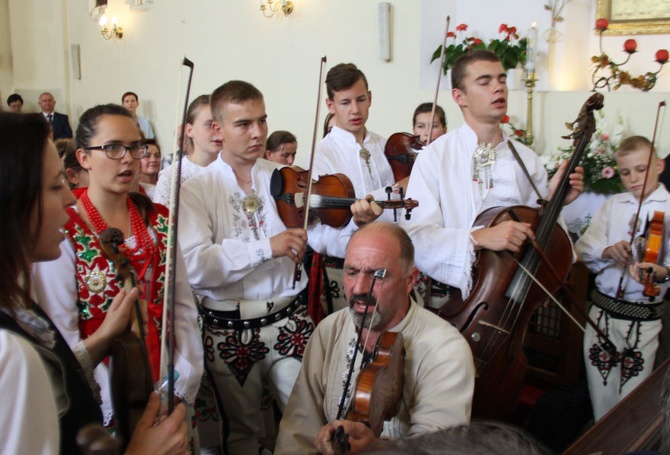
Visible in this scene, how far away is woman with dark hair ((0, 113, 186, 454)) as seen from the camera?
2.61ft

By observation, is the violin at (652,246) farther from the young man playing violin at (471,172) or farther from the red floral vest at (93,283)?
the red floral vest at (93,283)

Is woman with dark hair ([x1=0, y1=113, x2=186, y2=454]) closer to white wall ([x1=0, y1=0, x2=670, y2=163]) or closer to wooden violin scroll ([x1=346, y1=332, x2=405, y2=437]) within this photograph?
wooden violin scroll ([x1=346, y1=332, x2=405, y2=437])

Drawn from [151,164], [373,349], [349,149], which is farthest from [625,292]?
[151,164]

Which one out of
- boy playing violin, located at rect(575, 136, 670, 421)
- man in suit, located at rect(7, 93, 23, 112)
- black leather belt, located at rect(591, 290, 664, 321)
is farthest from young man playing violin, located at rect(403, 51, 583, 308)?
man in suit, located at rect(7, 93, 23, 112)

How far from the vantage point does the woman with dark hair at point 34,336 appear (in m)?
0.79

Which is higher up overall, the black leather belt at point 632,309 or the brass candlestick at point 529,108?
the brass candlestick at point 529,108

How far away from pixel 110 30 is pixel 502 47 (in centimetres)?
652

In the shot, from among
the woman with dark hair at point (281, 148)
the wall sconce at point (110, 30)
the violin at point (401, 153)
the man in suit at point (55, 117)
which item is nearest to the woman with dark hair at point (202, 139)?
the violin at point (401, 153)

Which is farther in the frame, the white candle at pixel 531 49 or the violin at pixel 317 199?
the white candle at pixel 531 49

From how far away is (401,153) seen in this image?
3248mm

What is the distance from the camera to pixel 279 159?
14.1 feet

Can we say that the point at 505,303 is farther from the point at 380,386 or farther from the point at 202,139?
the point at 202,139

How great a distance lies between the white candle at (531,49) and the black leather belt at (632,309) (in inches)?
96.4

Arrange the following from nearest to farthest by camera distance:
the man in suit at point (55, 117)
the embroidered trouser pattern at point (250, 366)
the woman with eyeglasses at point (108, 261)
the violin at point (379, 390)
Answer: the violin at point (379, 390) < the woman with eyeglasses at point (108, 261) < the embroidered trouser pattern at point (250, 366) < the man in suit at point (55, 117)
